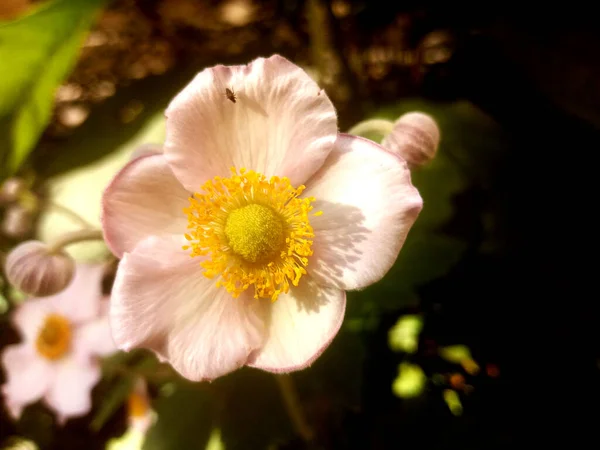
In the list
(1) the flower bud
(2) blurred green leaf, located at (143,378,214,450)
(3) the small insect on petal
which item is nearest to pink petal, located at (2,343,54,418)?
(2) blurred green leaf, located at (143,378,214,450)

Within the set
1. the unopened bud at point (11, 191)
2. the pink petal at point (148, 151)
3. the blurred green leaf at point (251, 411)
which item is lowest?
the blurred green leaf at point (251, 411)

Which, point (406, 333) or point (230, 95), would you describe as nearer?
point (230, 95)

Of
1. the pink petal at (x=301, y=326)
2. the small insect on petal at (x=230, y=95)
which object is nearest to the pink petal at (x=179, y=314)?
the pink petal at (x=301, y=326)

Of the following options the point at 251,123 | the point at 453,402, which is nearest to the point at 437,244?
the point at 453,402

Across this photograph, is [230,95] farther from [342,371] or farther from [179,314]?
[342,371]

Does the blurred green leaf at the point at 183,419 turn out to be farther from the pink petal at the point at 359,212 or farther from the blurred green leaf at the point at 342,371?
the pink petal at the point at 359,212

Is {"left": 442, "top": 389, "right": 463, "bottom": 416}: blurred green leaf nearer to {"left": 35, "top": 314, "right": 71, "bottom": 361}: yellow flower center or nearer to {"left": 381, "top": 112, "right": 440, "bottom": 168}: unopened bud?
{"left": 381, "top": 112, "right": 440, "bottom": 168}: unopened bud
